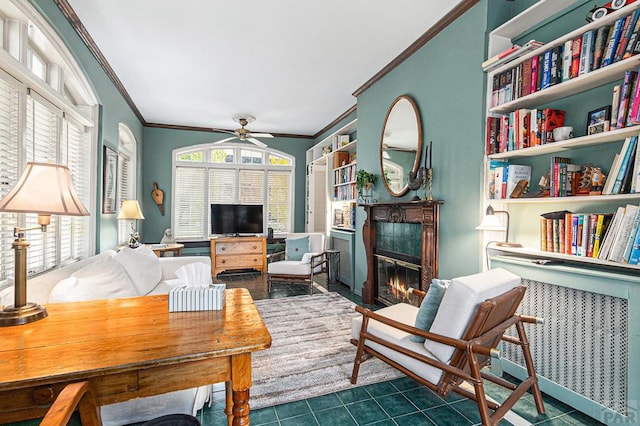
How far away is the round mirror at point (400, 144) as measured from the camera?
135 inches

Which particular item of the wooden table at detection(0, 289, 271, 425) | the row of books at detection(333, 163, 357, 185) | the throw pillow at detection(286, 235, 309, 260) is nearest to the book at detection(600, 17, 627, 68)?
the wooden table at detection(0, 289, 271, 425)

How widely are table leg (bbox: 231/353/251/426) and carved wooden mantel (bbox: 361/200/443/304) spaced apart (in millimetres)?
2258

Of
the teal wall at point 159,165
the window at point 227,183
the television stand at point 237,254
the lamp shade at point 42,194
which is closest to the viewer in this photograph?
the lamp shade at point 42,194

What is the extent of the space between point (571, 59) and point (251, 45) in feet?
9.15

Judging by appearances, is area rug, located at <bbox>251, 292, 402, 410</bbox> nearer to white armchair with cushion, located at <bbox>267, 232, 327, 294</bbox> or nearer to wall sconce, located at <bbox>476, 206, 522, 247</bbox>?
white armchair with cushion, located at <bbox>267, 232, 327, 294</bbox>

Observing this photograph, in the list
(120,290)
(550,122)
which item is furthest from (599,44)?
(120,290)

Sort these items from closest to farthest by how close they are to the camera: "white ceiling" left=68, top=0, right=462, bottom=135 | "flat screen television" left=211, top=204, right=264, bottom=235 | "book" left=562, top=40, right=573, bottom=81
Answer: "book" left=562, top=40, right=573, bottom=81 < "white ceiling" left=68, top=0, right=462, bottom=135 < "flat screen television" left=211, top=204, right=264, bottom=235

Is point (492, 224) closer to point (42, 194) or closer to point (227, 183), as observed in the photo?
point (42, 194)

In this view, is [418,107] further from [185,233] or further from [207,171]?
[185,233]

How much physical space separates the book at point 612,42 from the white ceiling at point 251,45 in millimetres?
1249

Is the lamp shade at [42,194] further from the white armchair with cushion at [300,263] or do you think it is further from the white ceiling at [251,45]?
the white armchair with cushion at [300,263]

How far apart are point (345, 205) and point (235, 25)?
3.36 meters

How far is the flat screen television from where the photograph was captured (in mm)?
6266

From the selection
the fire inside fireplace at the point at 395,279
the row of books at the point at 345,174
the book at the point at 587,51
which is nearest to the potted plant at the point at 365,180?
the row of books at the point at 345,174
